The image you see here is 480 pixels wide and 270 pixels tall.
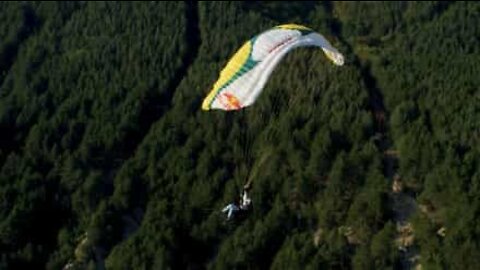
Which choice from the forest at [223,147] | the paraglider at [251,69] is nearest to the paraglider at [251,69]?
the paraglider at [251,69]

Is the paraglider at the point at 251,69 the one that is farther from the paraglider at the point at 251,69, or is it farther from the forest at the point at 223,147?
the forest at the point at 223,147

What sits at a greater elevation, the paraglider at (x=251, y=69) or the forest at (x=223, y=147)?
the paraglider at (x=251, y=69)

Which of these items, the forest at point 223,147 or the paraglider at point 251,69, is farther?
the forest at point 223,147

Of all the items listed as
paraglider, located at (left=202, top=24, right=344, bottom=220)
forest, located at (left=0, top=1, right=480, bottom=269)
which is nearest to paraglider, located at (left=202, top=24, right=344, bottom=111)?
paraglider, located at (left=202, top=24, right=344, bottom=220)

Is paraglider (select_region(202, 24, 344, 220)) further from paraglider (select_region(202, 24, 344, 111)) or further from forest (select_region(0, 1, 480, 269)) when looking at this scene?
forest (select_region(0, 1, 480, 269))

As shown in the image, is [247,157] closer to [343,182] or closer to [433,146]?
[343,182]

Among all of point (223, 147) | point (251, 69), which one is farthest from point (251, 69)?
point (223, 147)
